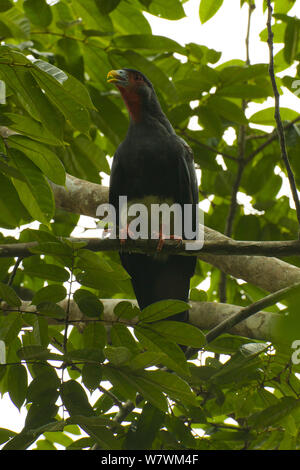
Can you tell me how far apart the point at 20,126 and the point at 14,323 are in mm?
794

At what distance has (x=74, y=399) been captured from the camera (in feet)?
6.60

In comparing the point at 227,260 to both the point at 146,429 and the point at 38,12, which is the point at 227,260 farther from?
the point at 38,12

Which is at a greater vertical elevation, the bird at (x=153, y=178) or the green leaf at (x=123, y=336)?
the bird at (x=153, y=178)

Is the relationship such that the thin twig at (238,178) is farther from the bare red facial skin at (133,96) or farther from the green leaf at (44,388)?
the green leaf at (44,388)

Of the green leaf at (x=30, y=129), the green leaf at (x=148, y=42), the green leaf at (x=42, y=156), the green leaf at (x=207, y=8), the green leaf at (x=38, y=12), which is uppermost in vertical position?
the green leaf at (x=38, y=12)

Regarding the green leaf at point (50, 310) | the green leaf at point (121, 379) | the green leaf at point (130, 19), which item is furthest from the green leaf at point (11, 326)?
the green leaf at point (130, 19)

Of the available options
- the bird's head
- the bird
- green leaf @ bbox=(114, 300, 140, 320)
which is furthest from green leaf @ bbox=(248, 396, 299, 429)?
the bird's head

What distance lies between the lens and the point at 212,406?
2840 mm

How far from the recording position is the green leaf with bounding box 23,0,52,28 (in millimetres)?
3102

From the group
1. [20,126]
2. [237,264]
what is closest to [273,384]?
[237,264]

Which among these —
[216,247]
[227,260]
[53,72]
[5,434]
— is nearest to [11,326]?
[5,434]

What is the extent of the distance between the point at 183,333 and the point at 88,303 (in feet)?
1.41

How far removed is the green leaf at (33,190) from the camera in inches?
87.8

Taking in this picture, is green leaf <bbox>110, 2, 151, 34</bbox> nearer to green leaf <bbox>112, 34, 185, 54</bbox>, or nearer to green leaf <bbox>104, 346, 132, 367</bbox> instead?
green leaf <bbox>112, 34, 185, 54</bbox>
